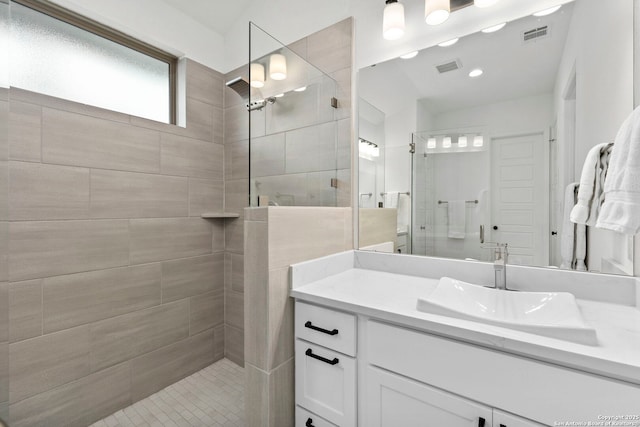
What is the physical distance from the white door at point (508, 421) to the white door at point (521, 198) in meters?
0.70

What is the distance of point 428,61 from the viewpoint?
1.49 m

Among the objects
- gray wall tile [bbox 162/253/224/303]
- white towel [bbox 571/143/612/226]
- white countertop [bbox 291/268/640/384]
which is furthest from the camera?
gray wall tile [bbox 162/253/224/303]

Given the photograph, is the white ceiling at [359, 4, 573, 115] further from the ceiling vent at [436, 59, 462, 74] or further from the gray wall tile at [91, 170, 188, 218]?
the gray wall tile at [91, 170, 188, 218]

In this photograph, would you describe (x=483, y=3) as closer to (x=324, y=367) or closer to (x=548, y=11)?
(x=548, y=11)

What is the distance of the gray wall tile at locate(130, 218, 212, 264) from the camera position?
73.9 inches

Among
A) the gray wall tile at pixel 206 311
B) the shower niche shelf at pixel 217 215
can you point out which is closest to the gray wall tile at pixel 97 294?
the gray wall tile at pixel 206 311

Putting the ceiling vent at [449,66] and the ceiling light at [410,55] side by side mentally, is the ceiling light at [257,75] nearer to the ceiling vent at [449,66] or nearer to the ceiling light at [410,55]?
the ceiling light at [410,55]

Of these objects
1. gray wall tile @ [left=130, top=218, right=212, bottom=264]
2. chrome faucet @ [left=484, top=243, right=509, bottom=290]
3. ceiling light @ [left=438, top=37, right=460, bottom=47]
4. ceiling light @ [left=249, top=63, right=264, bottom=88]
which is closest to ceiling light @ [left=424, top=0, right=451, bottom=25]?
ceiling light @ [left=438, top=37, right=460, bottom=47]

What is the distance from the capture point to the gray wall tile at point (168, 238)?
188 centimetres

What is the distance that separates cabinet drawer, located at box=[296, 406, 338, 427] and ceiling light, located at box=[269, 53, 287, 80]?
160cm

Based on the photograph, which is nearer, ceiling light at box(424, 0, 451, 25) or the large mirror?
the large mirror

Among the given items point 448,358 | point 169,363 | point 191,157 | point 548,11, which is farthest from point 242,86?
point 169,363

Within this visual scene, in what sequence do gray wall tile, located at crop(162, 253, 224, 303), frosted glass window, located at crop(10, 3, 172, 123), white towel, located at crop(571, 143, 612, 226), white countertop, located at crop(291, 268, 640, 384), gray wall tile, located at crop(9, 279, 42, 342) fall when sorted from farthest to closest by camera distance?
gray wall tile, located at crop(162, 253, 224, 303) → frosted glass window, located at crop(10, 3, 172, 123) → gray wall tile, located at crop(9, 279, 42, 342) → white towel, located at crop(571, 143, 612, 226) → white countertop, located at crop(291, 268, 640, 384)

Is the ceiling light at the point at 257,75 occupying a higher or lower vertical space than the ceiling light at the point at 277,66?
lower
